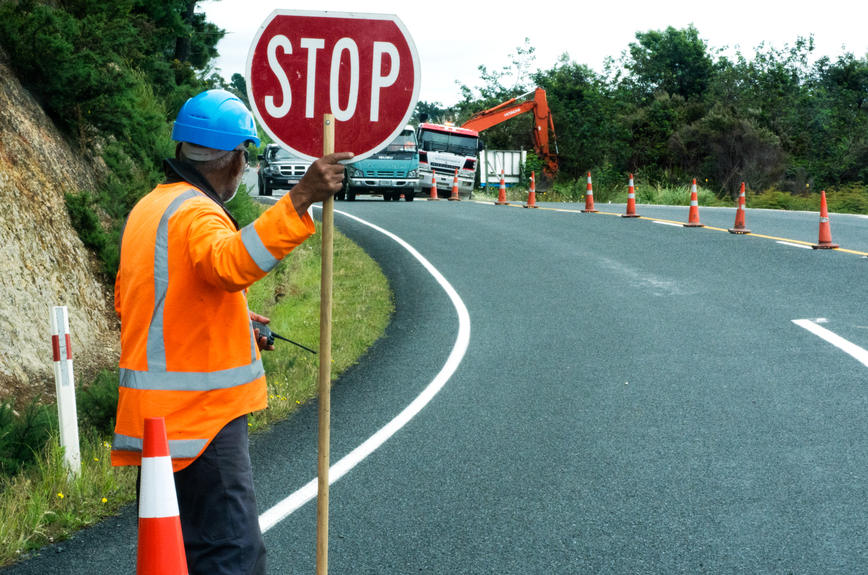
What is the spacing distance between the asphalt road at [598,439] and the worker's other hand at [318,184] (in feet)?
7.41

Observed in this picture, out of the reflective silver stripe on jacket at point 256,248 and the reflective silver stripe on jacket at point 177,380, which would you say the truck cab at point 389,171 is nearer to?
the reflective silver stripe on jacket at point 177,380

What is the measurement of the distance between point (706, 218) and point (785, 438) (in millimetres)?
15231

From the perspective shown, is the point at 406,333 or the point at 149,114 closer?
the point at 406,333

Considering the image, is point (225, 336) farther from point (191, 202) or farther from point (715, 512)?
point (715, 512)

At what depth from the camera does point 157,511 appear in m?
2.53

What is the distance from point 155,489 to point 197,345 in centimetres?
45

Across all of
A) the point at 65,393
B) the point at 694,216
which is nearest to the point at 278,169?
the point at 694,216

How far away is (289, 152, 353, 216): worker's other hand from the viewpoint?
258 cm

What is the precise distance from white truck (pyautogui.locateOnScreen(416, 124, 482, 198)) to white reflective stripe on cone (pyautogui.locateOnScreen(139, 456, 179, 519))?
3252 centimetres

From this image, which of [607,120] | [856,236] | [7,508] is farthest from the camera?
[607,120]

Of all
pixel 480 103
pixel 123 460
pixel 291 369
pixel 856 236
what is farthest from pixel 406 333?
pixel 480 103

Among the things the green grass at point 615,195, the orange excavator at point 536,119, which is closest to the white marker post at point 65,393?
the green grass at point 615,195

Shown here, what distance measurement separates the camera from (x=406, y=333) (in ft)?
33.6

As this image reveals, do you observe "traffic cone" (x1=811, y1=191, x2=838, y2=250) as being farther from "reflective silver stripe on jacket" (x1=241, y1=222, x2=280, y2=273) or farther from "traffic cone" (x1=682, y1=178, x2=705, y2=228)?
"reflective silver stripe on jacket" (x1=241, y1=222, x2=280, y2=273)
